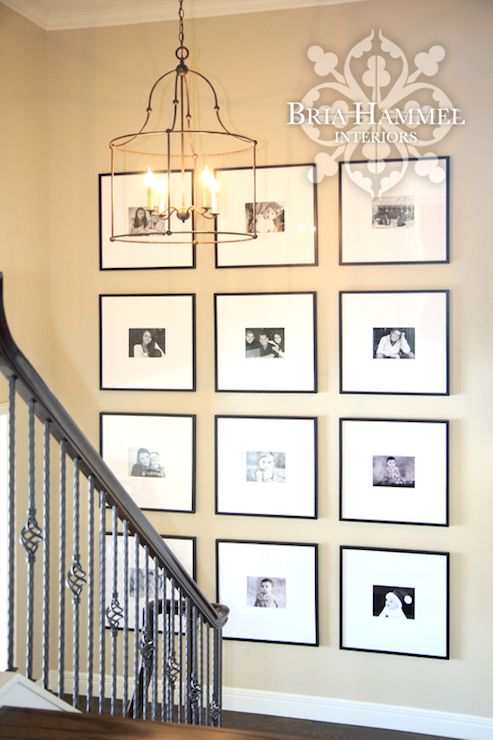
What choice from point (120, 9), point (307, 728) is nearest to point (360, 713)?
point (307, 728)

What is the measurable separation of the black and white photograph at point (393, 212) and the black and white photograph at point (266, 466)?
1.01 meters

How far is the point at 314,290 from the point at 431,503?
1.18 m

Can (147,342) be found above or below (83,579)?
above

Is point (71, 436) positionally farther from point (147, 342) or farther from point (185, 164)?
point (185, 164)

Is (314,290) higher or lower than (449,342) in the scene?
higher

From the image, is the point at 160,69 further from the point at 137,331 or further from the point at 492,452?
the point at 492,452

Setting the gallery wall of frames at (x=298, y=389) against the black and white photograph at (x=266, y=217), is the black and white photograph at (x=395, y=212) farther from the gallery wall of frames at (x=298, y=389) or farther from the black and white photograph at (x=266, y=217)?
the black and white photograph at (x=266, y=217)

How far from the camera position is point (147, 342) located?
4.40 metres

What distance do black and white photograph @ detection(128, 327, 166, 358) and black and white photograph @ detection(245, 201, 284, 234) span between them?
71cm

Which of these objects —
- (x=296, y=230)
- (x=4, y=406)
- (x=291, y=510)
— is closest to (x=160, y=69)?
(x=296, y=230)

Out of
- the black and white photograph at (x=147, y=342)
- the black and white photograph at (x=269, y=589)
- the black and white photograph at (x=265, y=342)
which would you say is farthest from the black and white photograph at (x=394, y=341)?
the black and white photograph at (x=269, y=589)

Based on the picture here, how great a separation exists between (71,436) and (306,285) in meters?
2.51

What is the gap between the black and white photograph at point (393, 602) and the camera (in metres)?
4.20

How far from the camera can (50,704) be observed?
1.79 metres
